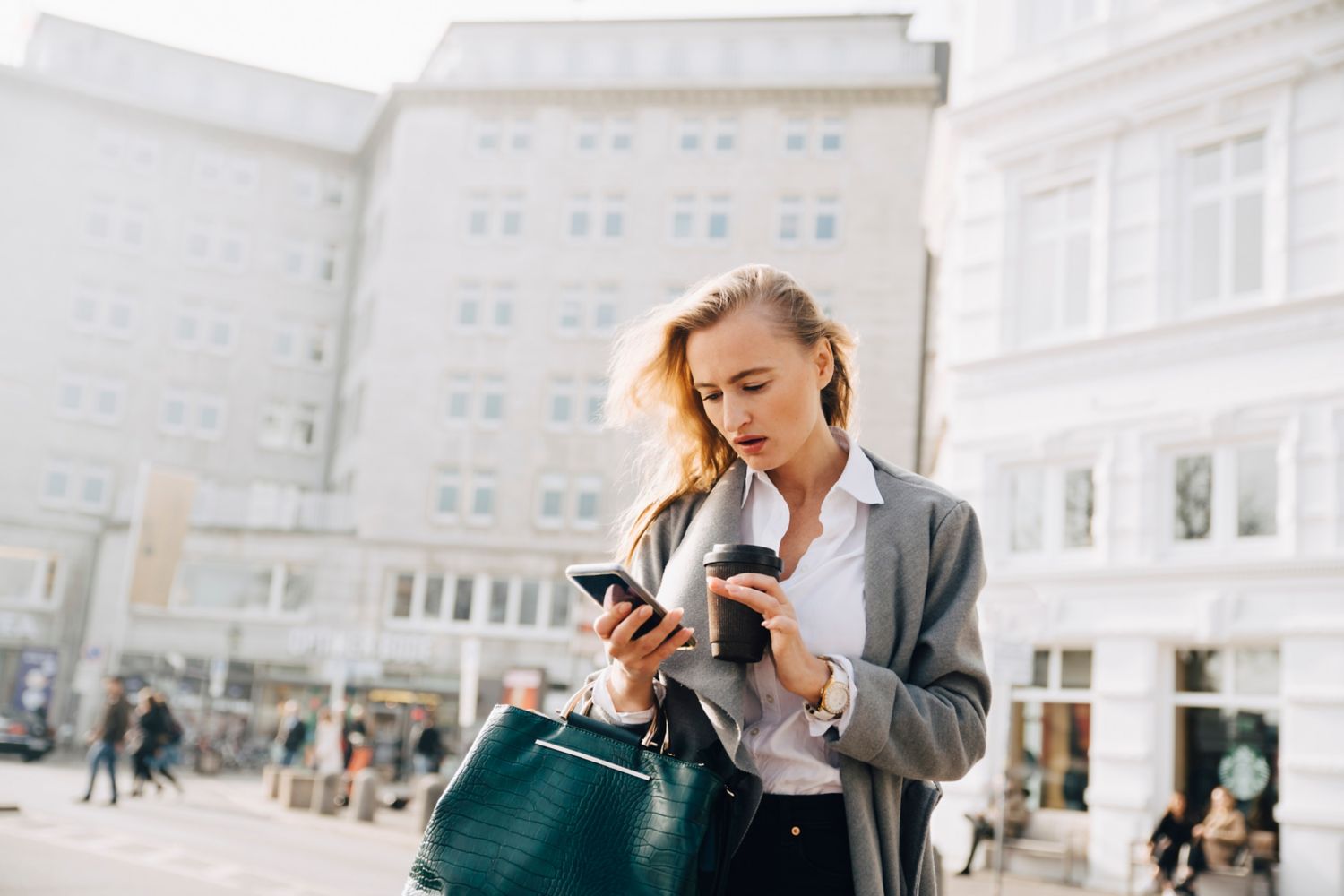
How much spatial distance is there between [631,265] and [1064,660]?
28.9 metres

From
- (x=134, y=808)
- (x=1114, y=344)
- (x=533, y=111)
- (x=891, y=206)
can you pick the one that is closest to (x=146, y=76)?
(x=533, y=111)

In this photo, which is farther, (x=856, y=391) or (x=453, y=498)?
(x=453, y=498)

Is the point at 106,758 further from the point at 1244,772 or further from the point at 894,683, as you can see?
the point at 894,683

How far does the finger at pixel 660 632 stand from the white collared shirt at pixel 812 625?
0.64 ft

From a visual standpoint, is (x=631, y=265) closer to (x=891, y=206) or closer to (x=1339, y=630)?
(x=891, y=206)

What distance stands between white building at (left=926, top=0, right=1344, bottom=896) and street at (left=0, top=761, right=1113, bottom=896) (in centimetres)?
264

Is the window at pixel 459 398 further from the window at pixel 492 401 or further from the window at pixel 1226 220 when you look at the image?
the window at pixel 1226 220

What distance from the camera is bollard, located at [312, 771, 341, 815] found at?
22.9m

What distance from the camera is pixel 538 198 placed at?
161ft

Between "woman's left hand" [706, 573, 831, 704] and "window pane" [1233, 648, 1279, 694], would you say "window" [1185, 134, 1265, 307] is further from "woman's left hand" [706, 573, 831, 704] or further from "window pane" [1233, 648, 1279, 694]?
"woman's left hand" [706, 573, 831, 704]

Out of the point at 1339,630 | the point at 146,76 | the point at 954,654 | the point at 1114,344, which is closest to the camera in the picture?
the point at 954,654

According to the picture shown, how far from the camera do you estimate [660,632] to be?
8.13 feet

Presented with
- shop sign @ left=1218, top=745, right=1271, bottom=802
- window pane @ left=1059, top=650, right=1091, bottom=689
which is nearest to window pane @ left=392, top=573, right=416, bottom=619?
window pane @ left=1059, top=650, right=1091, bottom=689

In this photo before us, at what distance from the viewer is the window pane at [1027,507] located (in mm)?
21875
